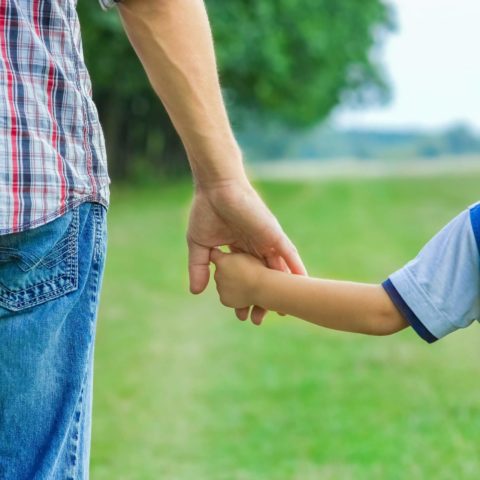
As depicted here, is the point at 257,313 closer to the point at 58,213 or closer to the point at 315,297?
the point at 315,297

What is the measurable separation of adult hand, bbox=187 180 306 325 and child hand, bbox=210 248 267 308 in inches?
0.8

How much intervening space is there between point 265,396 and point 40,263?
4.27 metres

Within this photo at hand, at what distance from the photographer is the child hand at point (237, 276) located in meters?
2.36

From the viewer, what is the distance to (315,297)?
2.24 metres

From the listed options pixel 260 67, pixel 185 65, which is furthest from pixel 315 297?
pixel 260 67

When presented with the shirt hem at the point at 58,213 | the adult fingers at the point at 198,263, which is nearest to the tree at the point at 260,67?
the adult fingers at the point at 198,263

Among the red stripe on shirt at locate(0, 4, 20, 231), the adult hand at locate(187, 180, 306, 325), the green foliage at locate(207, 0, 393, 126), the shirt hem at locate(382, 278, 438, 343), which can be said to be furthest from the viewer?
the green foliage at locate(207, 0, 393, 126)

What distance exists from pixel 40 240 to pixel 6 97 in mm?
220

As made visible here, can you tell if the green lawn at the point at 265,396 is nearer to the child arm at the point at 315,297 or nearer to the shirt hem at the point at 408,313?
the child arm at the point at 315,297

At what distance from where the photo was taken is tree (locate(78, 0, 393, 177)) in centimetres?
2077

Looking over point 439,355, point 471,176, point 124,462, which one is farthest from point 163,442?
point 471,176

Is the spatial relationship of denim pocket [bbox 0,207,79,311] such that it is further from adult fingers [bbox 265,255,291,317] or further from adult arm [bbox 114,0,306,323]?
adult fingers [bbox 265,255,291,317]

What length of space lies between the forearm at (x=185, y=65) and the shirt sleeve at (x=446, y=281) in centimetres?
45

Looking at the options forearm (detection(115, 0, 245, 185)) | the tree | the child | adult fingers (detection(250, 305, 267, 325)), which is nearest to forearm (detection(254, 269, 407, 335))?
the child
